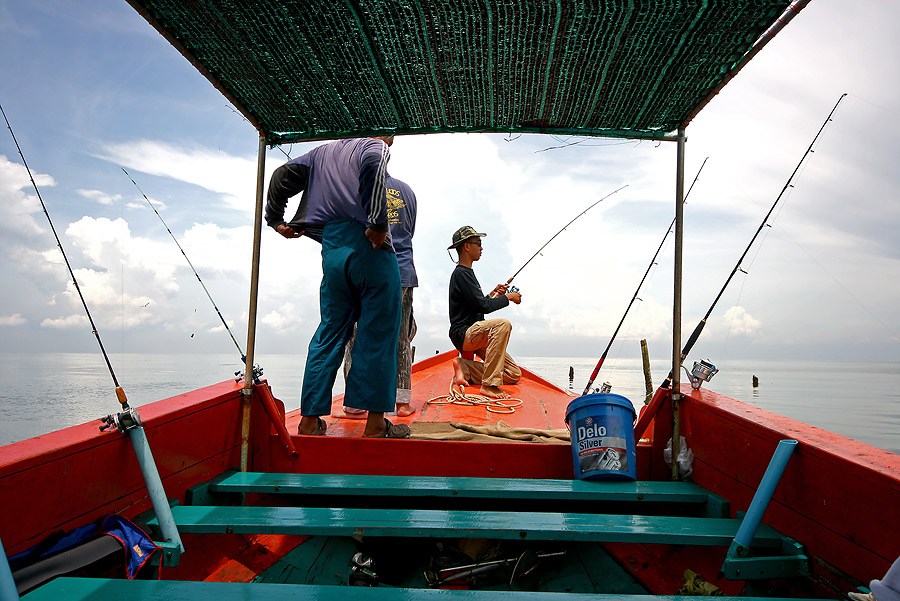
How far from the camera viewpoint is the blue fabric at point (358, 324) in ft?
8.18

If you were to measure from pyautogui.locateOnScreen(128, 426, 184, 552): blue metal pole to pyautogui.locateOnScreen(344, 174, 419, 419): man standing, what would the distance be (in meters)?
2.06

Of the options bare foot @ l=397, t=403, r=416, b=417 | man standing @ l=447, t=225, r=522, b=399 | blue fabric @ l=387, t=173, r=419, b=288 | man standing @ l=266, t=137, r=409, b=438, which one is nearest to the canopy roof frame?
man standing @ l=266, t=137, r=409, b=438

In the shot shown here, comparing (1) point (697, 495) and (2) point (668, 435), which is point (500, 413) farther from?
(1) point (697, 495)

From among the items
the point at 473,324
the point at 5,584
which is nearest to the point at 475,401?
the point at 473,324

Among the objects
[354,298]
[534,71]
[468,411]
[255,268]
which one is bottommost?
[468,411]

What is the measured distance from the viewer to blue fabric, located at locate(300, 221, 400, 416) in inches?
98.1

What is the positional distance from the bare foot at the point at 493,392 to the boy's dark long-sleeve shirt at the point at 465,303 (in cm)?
49

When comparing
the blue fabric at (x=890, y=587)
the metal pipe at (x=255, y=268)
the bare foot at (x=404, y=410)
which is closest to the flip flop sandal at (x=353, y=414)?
the bare foot at (x=404, y=410)

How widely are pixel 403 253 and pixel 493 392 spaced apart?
5.37 ft

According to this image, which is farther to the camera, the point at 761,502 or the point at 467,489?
the point at 467,489

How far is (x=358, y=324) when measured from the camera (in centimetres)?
257

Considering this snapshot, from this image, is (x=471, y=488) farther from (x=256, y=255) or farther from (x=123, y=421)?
(x=256, y=255)

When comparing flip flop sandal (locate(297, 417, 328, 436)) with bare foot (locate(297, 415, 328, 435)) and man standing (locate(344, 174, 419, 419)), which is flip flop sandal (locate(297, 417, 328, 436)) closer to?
bare foot (locate(297, 415, 328, 435))

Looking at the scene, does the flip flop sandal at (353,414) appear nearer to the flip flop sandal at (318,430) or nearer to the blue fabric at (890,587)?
the flip flop sandal at (318,430)
